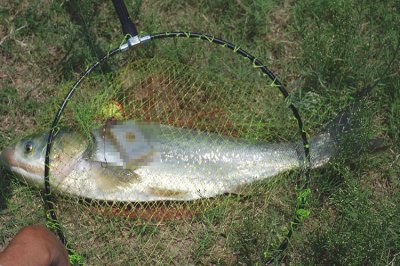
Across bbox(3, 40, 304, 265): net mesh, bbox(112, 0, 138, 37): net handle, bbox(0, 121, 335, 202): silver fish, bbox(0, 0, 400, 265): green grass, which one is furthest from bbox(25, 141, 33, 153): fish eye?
bbox(112, 0, 138, 37): net handle

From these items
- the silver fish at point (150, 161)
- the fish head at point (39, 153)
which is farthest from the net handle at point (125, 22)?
the fish head at point (39, 153)

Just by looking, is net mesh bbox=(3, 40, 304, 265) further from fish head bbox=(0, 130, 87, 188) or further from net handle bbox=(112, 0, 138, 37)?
net handle bbox=(112, 0, 138, 37)

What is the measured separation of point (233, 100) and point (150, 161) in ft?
2.59

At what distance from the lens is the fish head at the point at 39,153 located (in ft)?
13.2

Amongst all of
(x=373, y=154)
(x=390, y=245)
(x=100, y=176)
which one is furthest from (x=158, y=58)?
(x=390, y=245)

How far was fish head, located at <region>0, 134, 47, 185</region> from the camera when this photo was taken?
404 centimetres

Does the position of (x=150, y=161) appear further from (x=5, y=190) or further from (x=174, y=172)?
(x=5, y=190)

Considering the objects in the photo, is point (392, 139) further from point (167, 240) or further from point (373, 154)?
point (167, 240)

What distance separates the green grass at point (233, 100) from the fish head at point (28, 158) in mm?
197

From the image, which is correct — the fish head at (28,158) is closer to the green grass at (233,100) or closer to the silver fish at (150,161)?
the silver fish at (150,161)

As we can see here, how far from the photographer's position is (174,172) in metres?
4.09

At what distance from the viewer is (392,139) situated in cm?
452

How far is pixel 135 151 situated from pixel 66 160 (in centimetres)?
45

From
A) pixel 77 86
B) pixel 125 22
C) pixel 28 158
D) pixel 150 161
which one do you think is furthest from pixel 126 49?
pixel 28 158
